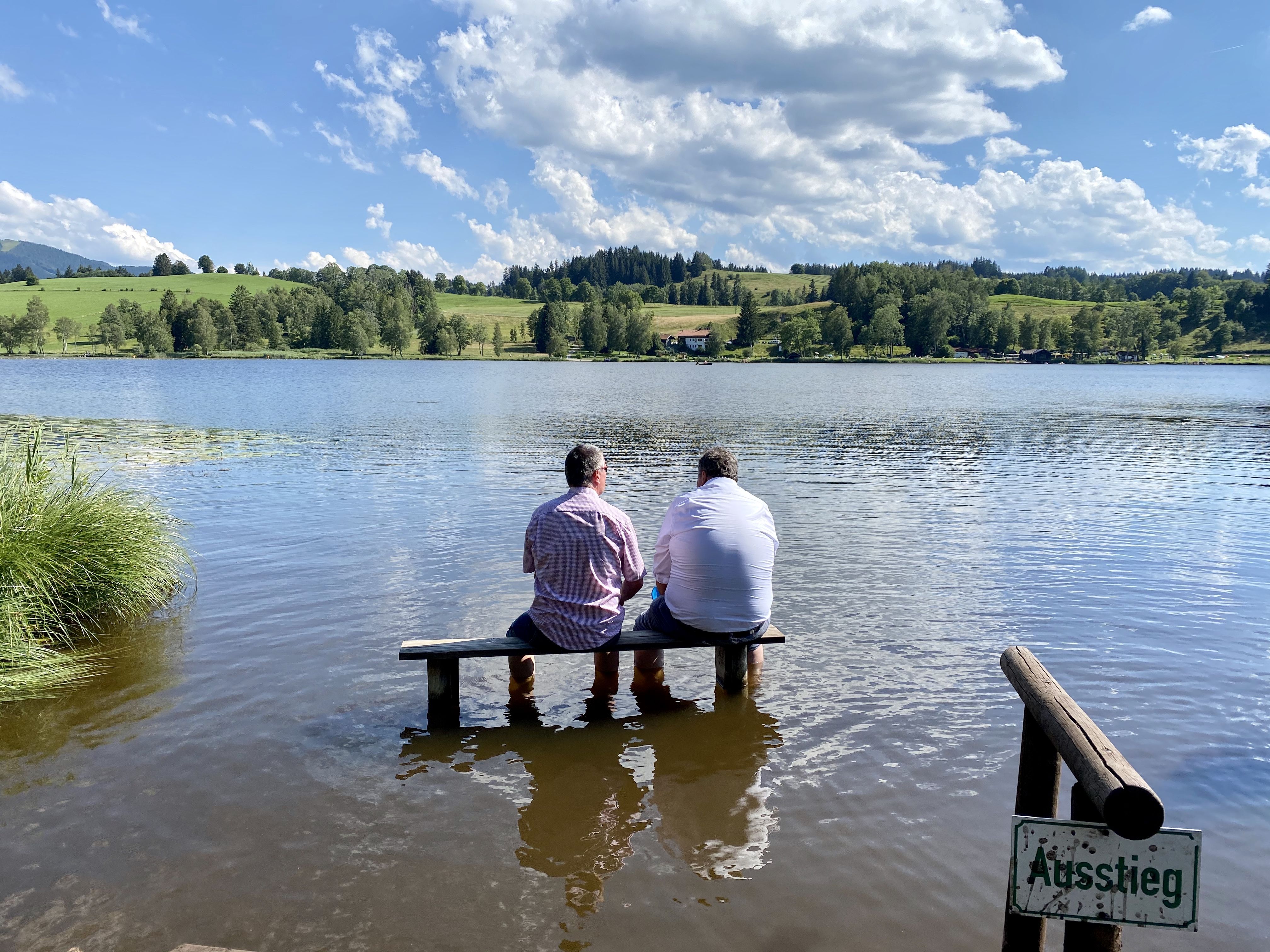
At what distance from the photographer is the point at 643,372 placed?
113688mm

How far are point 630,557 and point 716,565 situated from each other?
0.76 m

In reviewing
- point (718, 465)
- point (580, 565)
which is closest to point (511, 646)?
point (580, 565)

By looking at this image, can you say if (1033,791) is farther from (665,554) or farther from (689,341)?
(689,341)

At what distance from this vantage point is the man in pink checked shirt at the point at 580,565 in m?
7.04

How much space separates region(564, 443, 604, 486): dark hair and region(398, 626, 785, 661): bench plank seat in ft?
4.74

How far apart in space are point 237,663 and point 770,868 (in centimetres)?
596

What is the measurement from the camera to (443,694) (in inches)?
282

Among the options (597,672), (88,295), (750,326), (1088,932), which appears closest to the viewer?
(1088,932)

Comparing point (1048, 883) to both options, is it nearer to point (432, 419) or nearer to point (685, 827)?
point (685, 827)

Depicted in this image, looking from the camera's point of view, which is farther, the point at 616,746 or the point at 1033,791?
the point at 616,746

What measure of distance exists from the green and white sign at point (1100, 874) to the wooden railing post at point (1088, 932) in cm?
12

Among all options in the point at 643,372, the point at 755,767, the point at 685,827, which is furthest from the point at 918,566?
the point at 643,372

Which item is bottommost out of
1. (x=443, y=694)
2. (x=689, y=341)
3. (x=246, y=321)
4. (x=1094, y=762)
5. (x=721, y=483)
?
(x=443, y=694)

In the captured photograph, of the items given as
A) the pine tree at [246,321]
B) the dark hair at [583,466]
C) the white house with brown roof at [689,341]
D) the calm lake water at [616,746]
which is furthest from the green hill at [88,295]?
the dark hair at [583,466]
